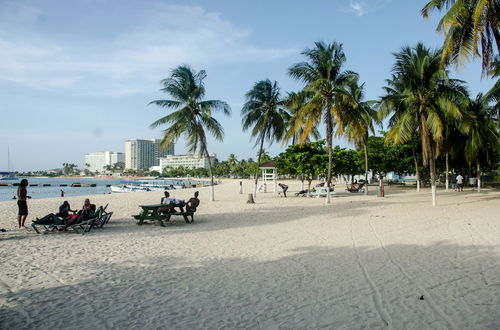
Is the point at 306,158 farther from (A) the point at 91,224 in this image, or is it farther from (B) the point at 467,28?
(A) the point at 91,224

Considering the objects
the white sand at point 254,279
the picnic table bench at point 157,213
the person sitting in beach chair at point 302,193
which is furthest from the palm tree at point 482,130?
the picnic table bench at point 157,213

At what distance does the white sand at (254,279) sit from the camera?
3.97 metres

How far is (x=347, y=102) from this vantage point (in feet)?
59.9

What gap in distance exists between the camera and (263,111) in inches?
1008

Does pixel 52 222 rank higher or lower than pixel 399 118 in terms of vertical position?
lower

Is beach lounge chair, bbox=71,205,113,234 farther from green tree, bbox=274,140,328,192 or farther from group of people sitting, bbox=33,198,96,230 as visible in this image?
green tree, bbox=274,140,328,192

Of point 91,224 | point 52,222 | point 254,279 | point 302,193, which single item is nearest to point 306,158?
point 302,193

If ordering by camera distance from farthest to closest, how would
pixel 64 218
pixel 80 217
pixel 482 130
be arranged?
pixel 482 130, pixel 64 218, pixel 80 217

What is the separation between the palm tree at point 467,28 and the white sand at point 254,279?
7.18m

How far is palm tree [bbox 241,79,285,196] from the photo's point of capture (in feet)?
82.8

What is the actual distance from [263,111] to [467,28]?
14514 mm

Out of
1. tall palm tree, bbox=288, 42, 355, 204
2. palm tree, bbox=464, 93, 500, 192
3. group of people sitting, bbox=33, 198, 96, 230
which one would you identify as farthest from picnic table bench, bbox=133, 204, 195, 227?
palm tree, bbox=464, 93, 500, 192

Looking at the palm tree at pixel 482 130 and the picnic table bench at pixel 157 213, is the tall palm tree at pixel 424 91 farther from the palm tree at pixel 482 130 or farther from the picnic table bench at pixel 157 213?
the picnic table bench at pixel 157 213

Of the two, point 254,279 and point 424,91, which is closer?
point 254,279
